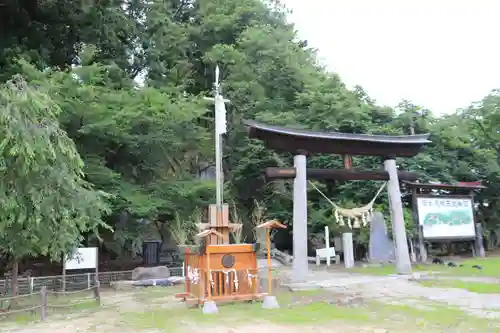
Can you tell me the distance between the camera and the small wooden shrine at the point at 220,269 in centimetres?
808

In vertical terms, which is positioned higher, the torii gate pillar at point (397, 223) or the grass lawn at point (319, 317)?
the torii gate pillar at point (397, 223)

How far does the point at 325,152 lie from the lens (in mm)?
12086

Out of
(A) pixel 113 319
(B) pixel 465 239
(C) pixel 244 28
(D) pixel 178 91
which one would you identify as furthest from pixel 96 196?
(C) pixel 244 28

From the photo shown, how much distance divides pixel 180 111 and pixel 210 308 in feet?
29.6

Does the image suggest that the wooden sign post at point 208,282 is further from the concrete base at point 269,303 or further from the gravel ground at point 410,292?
the gravel ground at point 410,292

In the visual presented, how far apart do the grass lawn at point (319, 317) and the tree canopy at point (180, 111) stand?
8.94 feet

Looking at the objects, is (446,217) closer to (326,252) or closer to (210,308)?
→ (326,252)

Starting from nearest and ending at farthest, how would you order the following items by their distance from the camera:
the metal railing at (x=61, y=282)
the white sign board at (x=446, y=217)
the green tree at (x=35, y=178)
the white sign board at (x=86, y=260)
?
the green tree at (x=35, y=178) < the metal railing at (x=61, y=282) < the white sign board at (x=86, y=260) < the white sign board at (x=446, y=217)

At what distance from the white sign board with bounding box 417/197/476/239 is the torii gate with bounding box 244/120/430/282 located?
417cm

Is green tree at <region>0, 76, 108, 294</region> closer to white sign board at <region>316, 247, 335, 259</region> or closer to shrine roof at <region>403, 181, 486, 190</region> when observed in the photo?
white sign board at <region>316, 247, 335, 259</region>

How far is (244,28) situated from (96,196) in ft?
57.3

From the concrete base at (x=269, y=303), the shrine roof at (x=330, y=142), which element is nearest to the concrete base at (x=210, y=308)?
the concrete base at (x=269, y=303)

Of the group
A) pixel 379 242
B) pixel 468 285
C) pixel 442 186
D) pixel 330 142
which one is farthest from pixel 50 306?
pixel 442 186

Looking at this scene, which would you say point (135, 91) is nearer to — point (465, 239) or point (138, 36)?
point (138, 36)
